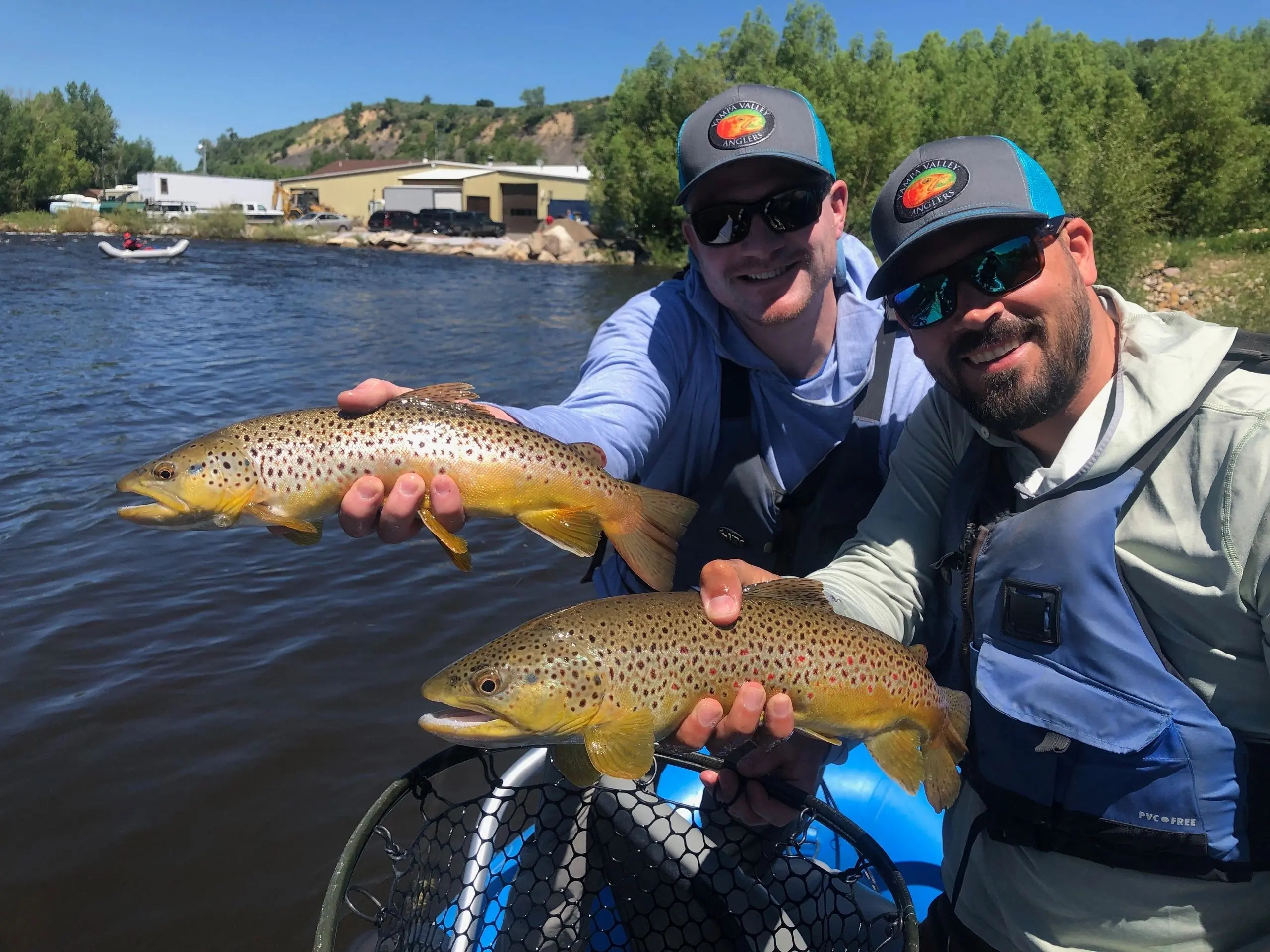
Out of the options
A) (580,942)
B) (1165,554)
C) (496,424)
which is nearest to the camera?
(1165,554)

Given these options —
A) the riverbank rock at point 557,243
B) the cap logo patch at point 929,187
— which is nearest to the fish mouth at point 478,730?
the cap logo patch at point 929,187

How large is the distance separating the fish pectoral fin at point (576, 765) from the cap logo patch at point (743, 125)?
214 cm

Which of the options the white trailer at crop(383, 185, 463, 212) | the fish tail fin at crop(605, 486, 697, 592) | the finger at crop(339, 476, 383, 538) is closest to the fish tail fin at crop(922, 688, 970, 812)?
the fish tail fin at crop(605, 486, 697, 592)

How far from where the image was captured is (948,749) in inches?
103

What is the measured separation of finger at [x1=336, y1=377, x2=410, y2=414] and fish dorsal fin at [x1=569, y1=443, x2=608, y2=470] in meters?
0.58

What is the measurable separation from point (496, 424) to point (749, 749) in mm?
1384

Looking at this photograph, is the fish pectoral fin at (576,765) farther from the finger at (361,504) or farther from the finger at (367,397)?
the finger at (367,397)

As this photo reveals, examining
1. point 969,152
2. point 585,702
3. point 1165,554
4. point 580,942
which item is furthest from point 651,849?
point 969,152

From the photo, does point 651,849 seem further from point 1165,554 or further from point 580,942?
point 1165,554

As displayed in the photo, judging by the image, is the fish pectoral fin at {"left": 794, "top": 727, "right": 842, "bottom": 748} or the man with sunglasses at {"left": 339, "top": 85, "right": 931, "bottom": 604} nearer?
the fish pectoral fin at {"left": 794, "top": 727, "right": 842, "bottom": 748}

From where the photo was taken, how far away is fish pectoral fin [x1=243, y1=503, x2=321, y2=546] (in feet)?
9.23

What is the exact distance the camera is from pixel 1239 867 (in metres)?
2.17

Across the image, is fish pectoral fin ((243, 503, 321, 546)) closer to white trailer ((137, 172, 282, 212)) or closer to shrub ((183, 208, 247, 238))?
shrub ((183, 208, 247, 238))

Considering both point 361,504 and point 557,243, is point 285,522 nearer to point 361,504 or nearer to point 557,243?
point 361,504
